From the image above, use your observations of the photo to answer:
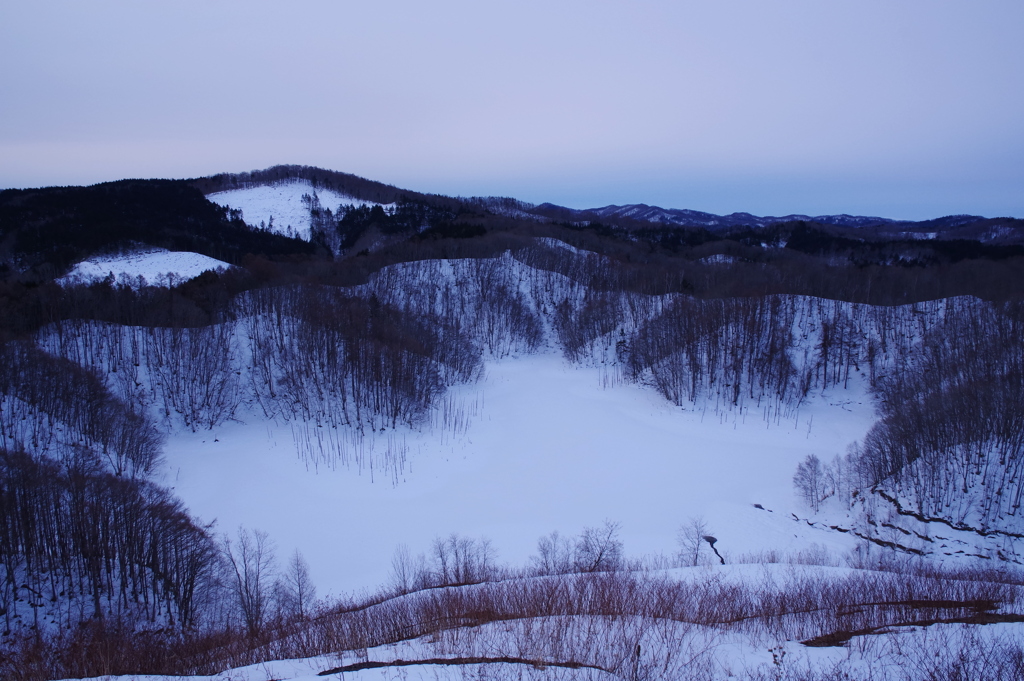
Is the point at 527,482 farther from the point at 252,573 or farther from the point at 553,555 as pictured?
the point at 252,573

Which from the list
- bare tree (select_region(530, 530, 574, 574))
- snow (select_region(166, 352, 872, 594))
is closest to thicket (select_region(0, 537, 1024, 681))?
bare tree (select_region(530, 530, 574, 574))

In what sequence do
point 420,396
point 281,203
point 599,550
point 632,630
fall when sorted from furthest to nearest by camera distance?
point 281,203
point 420,396
point 599,550
point 632,630

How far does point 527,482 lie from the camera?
77.7 ft

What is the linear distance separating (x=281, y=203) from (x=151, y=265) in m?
54.5

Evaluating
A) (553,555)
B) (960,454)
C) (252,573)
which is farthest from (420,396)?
(960,454)

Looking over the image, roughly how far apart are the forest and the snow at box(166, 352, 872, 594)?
128 centimetres

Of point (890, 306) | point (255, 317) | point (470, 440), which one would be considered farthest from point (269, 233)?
point (890, 306)

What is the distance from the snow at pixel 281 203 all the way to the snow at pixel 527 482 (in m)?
79.3

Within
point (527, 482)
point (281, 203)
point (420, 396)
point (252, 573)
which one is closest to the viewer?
point (252, 573)

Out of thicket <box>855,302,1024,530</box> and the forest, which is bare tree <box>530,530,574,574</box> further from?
thicket <box>855,302,1024,530</box>

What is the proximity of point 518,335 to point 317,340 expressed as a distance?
23.0 m

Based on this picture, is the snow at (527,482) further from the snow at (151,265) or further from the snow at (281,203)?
the snow at (281,203)

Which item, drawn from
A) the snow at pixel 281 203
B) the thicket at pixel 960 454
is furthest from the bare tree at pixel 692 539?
the snow at pixel 281 203

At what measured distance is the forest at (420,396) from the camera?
10.5 meters
